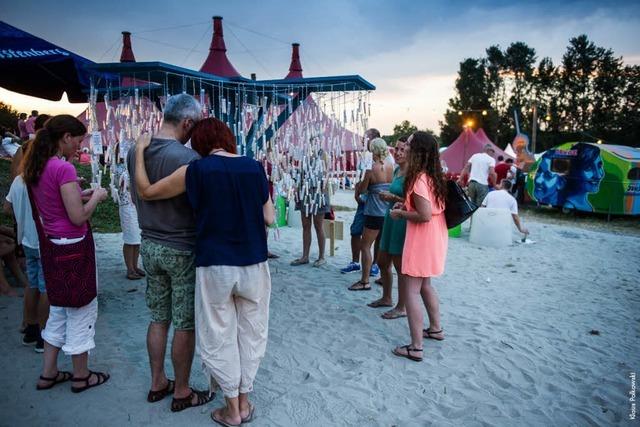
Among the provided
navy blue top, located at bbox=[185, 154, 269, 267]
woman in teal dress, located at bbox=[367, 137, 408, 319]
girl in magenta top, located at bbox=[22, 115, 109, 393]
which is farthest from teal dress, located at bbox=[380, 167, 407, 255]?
girl in magenta top, located at bbox=[22, 115, 109, 393]

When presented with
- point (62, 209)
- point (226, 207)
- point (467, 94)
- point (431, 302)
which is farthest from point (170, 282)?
point (467, 94)

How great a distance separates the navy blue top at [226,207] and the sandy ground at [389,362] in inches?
40.1

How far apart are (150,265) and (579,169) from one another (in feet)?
40.3

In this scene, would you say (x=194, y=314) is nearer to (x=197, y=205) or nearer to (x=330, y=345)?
(x=197, y=205)

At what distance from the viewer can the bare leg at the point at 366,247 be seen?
14.2ft

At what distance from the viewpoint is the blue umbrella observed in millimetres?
3281

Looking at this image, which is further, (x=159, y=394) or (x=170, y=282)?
(x=159, y=394)

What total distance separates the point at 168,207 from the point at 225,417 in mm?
1218

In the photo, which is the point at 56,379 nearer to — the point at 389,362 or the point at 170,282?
the point at 170,282

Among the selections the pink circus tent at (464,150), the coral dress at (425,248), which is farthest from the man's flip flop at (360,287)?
the pink circus tent at (464,150)

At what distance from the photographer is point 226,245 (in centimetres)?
200

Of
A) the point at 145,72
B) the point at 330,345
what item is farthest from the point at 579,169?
the point at 145,72

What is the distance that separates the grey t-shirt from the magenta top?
41 cm

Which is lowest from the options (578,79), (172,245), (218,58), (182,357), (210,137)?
(182,357)
